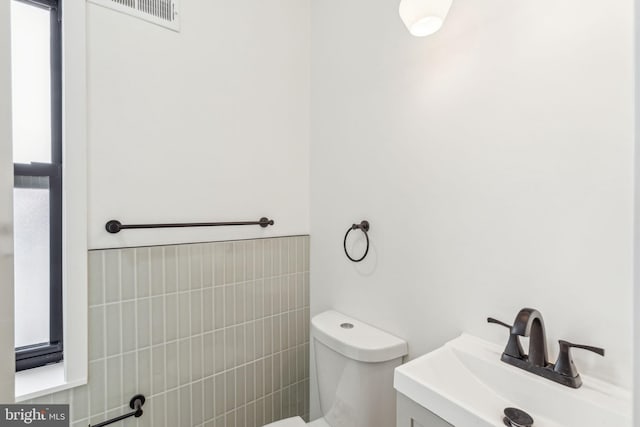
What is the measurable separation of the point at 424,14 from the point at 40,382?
1788mm

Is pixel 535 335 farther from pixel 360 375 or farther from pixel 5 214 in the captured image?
pixel 5 214

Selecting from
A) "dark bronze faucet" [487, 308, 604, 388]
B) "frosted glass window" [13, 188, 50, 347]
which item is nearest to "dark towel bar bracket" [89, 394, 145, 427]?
"frosted glass window" [13, 188, 50, 347]

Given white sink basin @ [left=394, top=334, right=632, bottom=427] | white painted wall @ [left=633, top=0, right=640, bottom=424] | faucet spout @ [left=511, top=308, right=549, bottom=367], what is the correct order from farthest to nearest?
faucet spout @ [left=511, top=308, right=549, bottom=367] → white sink basin @ [left=394, top=334, right=632, bottom=427] → white painted wall @ [left=633, top=0, right=640, bottom=424]

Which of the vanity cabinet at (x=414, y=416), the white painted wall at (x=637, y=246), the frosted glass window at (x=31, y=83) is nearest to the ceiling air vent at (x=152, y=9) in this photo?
the frosted glass window at (x=31, y=83)

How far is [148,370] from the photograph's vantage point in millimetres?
1266

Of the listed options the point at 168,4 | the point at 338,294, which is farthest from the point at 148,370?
the point at 168,4

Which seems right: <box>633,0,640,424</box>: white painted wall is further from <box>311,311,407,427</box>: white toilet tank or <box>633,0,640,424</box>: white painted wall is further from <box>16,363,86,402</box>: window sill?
<box>16,363,86,402</box>: window sill

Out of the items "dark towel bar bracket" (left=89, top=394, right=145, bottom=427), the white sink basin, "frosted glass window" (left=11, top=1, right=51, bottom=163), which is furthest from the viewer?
"dark towel bar bracket" (left=89, top=394, right=145, bottom=427)

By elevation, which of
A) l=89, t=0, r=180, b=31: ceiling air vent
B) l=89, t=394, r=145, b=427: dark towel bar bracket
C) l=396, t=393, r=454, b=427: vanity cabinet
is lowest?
l=89, t=394, r=145, b=427: dark towel bar bracket

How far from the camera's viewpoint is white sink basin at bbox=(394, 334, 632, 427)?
715 millimetres

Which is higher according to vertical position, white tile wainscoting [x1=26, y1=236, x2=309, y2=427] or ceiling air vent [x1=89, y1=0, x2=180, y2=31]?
ceiling air vent [x1=89, y1=0, x2=180, y2=31]

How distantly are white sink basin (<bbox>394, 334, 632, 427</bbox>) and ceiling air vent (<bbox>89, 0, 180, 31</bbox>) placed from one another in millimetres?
1553

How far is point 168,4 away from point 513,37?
1.30 metres

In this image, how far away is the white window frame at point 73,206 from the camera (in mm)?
1082
